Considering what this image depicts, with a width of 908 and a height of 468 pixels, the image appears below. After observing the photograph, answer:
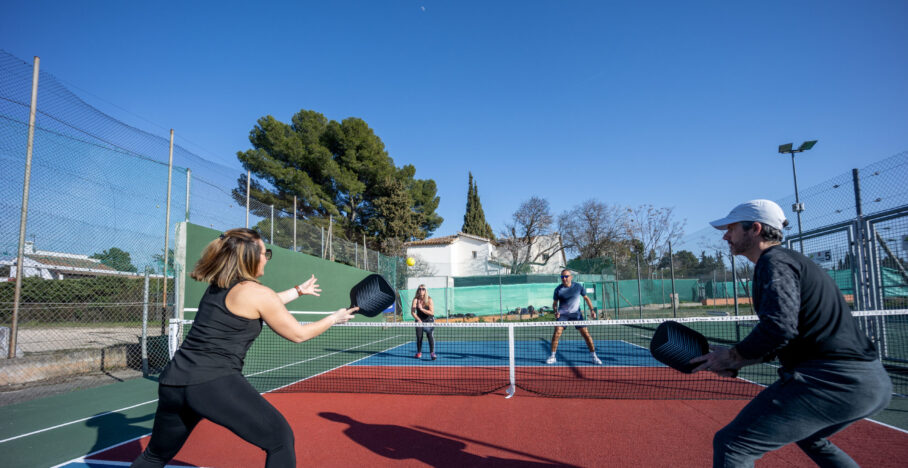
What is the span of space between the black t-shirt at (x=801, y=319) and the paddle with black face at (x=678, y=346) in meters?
0.31

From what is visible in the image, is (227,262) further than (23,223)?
No

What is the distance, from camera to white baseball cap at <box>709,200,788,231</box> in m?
2.26

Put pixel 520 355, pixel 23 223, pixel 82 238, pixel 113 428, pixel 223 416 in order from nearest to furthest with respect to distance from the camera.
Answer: pixel 223 416 → pixel 113 428 → pixel 23 223 → pixel 82 238 → pixel 520 355

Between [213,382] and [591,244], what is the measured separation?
42.6 m

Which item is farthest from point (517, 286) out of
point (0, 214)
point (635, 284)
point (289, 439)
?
point (289, 439)

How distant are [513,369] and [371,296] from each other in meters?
3.92

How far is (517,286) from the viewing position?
24.3 meters

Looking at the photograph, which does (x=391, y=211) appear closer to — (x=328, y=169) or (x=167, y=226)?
(x=328, y=169)

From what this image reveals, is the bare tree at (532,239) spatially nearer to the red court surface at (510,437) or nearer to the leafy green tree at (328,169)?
the leafy green tree at (328,169)

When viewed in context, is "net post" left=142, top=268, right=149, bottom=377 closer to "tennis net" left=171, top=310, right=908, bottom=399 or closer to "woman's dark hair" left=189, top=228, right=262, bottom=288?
"tennis net" left=171, top=310, right=908, bottom=399

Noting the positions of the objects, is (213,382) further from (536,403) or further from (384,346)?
(384,346)

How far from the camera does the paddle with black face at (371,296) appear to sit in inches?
122

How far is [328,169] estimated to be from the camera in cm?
2772

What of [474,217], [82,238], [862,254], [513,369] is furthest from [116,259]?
[474,217]
